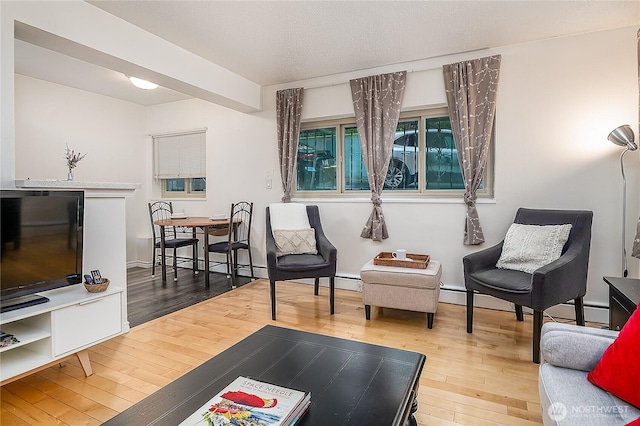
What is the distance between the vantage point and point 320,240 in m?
3.52

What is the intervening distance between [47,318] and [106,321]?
325mm

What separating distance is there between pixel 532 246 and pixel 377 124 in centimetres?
188

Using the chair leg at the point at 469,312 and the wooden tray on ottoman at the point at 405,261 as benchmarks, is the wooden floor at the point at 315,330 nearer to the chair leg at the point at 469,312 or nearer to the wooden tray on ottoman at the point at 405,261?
the chair leg at the point at 469,312

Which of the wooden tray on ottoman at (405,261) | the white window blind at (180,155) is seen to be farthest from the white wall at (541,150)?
the white window blind at (180,155)

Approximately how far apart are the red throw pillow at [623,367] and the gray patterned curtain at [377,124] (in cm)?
253

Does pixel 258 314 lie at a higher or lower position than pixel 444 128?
lower

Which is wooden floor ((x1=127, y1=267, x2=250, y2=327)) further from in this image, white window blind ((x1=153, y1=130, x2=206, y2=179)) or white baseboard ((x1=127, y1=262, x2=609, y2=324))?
white window blind ((x1=153, y1=130, x2=206, y2=179))

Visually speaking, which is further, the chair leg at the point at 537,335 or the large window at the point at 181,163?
the large window at the point at 181,163

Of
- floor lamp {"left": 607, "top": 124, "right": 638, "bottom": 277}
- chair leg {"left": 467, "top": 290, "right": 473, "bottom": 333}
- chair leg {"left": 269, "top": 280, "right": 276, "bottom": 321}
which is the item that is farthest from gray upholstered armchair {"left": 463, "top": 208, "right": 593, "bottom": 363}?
chair leg {"left": 269, "top": 280, "right": 276, "bottom": 321}

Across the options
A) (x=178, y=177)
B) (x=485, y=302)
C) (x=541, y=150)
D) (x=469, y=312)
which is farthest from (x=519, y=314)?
(x=178, y=177)

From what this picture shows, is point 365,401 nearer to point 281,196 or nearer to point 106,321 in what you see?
point 106,321

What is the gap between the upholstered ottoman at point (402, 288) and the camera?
274cm

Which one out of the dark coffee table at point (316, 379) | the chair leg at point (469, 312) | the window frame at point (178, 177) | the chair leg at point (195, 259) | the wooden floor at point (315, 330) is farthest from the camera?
the window frame at point (178, 177)

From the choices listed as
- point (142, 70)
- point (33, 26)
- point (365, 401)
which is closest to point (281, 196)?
point (142, 70)
